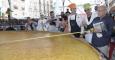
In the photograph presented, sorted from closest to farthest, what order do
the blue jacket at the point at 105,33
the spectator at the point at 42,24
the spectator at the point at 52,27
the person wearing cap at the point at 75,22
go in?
the blue jacket at the point at 105,33, the person wearing cap at the point at 75,22, the spectator at the point at 52,27, the spectator at the point at 42,24

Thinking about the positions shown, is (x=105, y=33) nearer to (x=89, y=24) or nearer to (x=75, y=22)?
(x=89, y=24)

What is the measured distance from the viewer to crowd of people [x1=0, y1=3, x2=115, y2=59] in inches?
145

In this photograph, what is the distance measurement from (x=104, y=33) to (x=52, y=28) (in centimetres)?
448

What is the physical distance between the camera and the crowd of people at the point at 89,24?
368 cm

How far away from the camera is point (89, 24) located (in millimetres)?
4387

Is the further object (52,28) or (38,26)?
(38,26)

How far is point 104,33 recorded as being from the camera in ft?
12.0

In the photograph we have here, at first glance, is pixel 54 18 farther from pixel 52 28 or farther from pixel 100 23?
pixel 100 23

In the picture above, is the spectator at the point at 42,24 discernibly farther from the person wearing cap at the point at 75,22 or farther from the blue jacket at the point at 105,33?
the blue jacket at the point at 105,33

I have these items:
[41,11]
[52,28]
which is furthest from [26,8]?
[52,28]

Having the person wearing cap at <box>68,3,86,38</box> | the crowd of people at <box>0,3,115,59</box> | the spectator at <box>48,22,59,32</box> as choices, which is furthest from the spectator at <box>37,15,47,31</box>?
the person wearing cap at <box>68,3,86,38</box>

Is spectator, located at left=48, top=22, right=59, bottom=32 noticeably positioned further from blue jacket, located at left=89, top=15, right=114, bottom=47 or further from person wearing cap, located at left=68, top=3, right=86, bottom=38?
blue jacket, located at left=89, top=15, right=114, bottom=47

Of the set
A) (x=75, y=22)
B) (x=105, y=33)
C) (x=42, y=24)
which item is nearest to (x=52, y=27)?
(x=42, y=24)

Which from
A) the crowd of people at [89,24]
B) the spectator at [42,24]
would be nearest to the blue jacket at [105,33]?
the crowd of people at [89,24]
